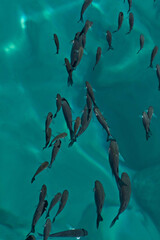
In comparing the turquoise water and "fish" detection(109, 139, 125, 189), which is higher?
the turquoise water

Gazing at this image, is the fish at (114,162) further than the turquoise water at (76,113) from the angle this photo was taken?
No

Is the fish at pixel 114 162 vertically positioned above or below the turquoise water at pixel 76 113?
below

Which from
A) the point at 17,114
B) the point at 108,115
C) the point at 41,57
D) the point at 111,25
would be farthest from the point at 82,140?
the point at 111,25

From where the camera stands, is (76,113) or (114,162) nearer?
(114,162)

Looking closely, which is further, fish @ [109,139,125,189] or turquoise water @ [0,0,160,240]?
turquoise water @ [0,0,160,240]

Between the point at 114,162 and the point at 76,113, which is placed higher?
the point at 76,113

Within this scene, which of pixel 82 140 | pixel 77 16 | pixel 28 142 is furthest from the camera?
pixel 77 16

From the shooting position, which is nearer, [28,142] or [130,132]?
[28,142]

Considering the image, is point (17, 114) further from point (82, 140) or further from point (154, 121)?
point (154, 121)
